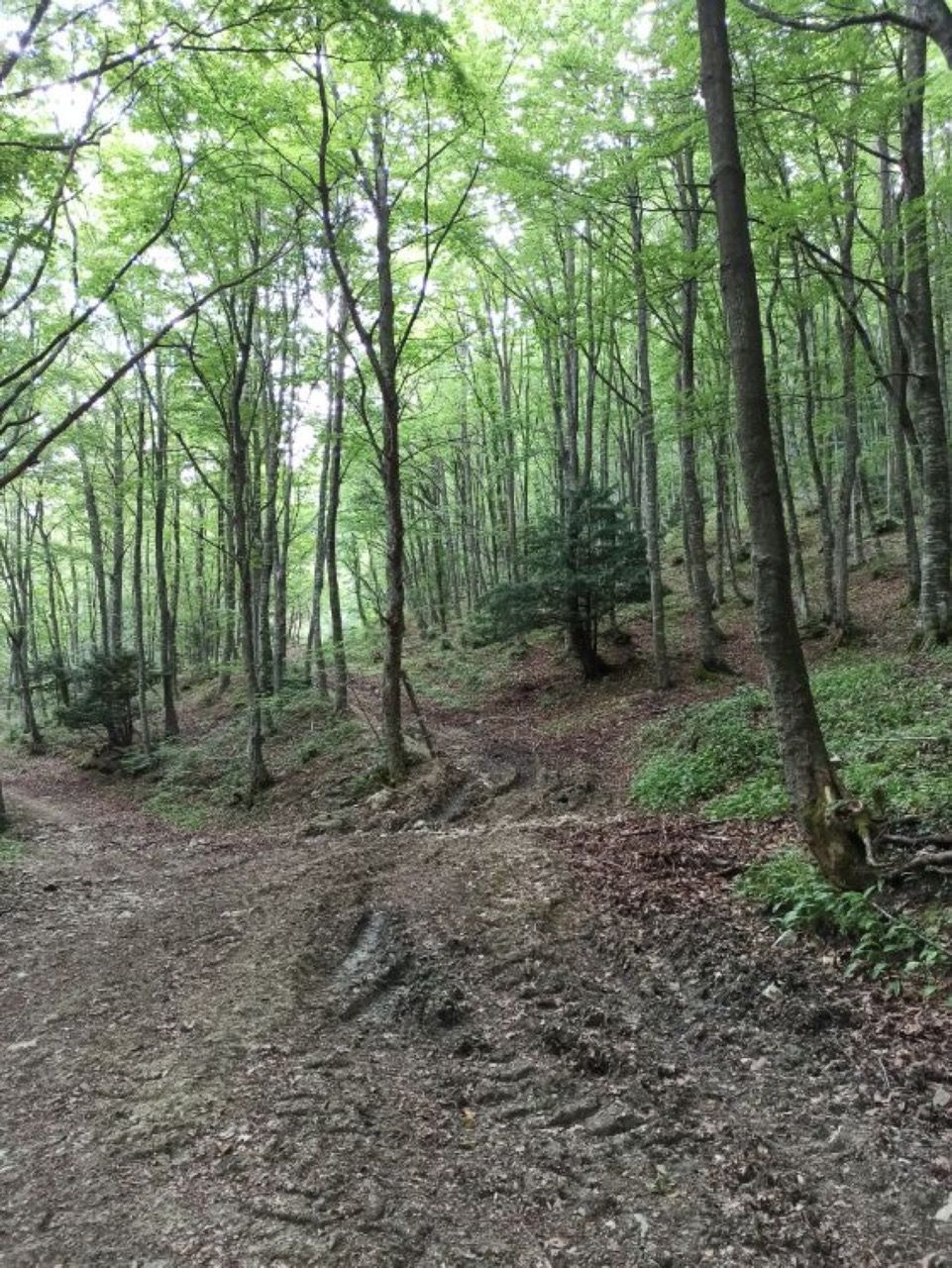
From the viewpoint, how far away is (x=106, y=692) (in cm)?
1905

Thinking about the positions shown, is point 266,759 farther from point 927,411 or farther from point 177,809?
point 927,411

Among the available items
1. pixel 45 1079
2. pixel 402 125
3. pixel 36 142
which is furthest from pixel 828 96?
pixel 45 1079

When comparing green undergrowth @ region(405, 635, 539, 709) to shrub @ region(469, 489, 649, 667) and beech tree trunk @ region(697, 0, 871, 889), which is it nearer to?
shrub @ region(469, 489, 649, 667)

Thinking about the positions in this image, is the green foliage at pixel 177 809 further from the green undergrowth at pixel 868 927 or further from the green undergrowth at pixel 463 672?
the green undergrowth at pixel 868 927

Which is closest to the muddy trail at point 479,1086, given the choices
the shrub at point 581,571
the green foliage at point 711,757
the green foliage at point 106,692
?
the green foliage at point 711,757

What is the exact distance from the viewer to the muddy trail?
297cm

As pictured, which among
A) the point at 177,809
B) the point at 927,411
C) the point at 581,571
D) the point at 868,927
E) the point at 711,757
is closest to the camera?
the point at 868,927

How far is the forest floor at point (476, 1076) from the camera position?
2.98m

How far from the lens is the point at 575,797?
9320mm

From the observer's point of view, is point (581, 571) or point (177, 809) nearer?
point (177, 809)

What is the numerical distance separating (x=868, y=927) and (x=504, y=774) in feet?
22.9

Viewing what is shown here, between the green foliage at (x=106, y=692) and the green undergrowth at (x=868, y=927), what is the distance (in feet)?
57.7

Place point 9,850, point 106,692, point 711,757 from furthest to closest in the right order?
point 106,692 < point 9,850 < point 711,757

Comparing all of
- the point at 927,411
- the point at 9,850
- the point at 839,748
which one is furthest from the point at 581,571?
A: the point at 9,850
